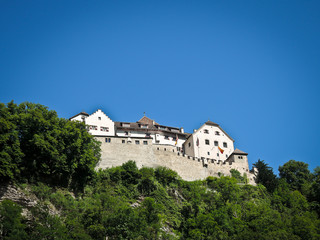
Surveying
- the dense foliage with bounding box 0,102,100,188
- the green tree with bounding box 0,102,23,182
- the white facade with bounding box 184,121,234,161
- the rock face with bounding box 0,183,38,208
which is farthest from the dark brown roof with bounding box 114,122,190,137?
the rock face with bounding box 0,183,38,208

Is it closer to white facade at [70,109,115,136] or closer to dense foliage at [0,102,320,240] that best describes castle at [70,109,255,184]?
white facade at [70,109,115,136]

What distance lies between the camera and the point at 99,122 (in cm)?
6172

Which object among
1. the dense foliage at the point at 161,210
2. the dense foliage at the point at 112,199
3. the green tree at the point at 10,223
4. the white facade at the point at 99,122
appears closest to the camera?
the green tree at the point at 10,223

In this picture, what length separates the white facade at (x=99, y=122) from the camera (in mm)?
60875

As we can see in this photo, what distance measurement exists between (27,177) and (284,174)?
43.0 m

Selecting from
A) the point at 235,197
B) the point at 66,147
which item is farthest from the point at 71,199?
the point at 235,197

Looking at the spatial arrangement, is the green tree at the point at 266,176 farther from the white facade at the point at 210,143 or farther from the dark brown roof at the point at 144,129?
the dark brown roof at the point at 144,129

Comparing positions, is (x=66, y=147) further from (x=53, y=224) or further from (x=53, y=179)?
(x=53, y=224)

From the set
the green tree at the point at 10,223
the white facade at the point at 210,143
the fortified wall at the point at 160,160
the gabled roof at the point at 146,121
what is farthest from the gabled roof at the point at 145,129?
the green tree at the point at 10,223

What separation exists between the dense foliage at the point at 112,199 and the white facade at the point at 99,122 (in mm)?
12097

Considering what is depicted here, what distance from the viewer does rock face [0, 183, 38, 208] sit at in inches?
1357

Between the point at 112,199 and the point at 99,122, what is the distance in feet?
75.4

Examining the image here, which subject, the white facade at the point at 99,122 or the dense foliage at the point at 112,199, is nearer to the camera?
the dense foliage at the point at 112,199

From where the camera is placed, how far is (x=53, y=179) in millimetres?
41344
